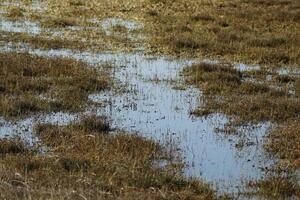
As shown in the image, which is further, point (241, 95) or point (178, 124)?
point (241, 95)

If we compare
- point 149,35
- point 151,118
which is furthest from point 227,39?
point 151,118

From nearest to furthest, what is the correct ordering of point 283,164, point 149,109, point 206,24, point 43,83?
point 283,164, point 149,109, point 43,83, point 206,24

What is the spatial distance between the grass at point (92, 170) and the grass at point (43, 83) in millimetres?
1264

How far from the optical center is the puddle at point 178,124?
8.56m

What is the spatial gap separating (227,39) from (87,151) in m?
9.76

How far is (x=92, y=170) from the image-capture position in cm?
790

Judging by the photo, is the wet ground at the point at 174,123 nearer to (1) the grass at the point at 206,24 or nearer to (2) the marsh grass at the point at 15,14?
(1) the grass at the point at 206,24

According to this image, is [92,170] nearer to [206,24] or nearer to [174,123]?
[174,123]

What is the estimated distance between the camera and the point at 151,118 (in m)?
10.9

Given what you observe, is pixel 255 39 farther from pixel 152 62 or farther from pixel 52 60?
pixel 52 60

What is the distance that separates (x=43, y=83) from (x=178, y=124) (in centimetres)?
331

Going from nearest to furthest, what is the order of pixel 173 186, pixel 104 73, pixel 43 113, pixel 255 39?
1. pixel 173 186
2. pixel 43 113
3. pixel 104 73
4. pixel 255 39

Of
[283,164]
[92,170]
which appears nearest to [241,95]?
[283,164]

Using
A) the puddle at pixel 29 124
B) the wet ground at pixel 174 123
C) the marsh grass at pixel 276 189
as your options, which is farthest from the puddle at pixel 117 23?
the marsh grass at pixel 276 189
